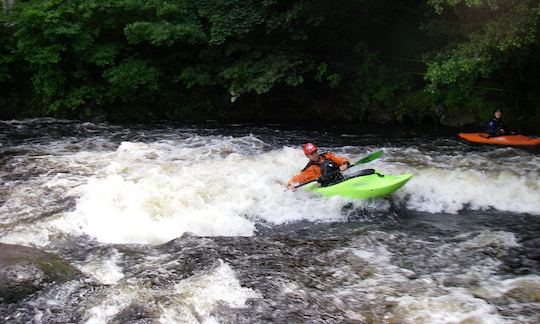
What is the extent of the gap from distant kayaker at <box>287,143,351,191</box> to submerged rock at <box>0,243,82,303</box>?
3.37 meters

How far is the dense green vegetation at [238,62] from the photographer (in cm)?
1107

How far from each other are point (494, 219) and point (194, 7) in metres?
9.07

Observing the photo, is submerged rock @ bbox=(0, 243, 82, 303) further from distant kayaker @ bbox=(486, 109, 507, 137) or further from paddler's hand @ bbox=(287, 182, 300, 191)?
distant kayaker @ bbox=(486, 109, 507, 137)

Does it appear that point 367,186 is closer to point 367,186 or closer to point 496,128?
point 367,186

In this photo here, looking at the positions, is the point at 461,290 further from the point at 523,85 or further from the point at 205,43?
the point at 205,43

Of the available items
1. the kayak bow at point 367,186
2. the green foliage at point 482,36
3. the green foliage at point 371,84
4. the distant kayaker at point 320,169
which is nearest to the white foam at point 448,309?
the kayak bow at point 367,186

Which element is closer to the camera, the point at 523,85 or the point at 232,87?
the point at 523,85

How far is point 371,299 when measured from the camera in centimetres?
422

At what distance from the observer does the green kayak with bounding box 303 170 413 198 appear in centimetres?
644

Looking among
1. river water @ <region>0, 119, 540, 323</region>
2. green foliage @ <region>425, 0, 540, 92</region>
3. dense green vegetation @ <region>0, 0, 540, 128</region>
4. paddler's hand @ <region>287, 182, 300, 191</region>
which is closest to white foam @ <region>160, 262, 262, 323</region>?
river water @ <region>0, 119, 540, 323</region>

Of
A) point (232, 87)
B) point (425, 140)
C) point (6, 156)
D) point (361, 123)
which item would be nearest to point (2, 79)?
point (6, 156)

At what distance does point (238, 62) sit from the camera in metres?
11.9

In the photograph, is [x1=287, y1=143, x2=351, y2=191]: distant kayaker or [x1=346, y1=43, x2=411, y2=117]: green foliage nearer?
[x1=287, y1=143, x2=351, y2=191]: distant kayaker

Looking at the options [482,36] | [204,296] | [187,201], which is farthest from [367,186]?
[482,36]
